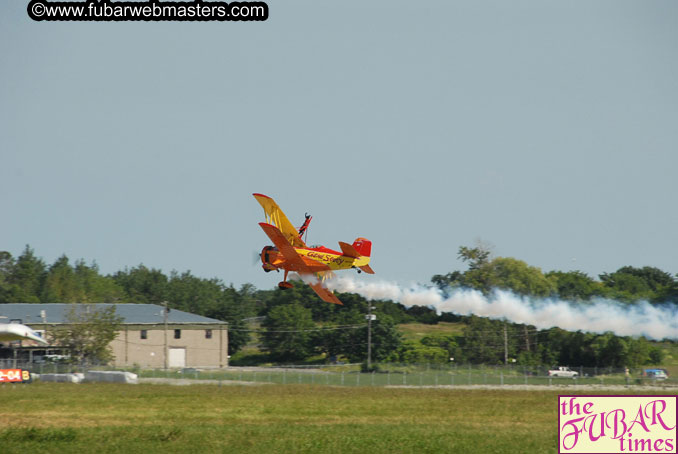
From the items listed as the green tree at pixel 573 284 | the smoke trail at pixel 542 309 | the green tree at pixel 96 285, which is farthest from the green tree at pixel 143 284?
the smoke trail at pixel 542 309

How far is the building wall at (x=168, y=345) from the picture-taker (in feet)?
307

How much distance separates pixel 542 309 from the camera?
54.6m

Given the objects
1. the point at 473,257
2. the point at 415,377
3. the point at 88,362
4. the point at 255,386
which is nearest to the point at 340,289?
the point at 255,386

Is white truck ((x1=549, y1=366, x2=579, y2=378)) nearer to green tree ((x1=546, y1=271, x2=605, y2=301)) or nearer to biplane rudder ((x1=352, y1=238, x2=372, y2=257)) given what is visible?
green tree ((x1=546, y1=271, x2=605, y2=301))

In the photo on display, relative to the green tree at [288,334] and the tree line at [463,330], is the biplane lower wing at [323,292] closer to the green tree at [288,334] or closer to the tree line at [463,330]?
the tree line at [463,330]

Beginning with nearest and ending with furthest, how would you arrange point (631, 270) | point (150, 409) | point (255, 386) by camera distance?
point (150, 409), point (255, 386), point (631, 270)

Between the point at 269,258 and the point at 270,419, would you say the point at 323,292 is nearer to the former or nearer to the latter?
the point at 269,258

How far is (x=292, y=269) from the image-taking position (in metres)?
39.2

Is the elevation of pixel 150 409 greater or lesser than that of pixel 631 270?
lesser

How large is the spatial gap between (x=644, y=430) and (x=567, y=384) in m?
42.8

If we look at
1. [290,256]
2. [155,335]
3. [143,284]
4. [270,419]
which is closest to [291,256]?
Result: [290,256]

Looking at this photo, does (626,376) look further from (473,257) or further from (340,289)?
(473,257)

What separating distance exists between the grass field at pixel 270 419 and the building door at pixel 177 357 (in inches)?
1462

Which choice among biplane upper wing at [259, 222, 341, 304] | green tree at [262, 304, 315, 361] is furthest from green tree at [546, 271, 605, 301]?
biplane upper wing at [259, 222, 341, 304]
